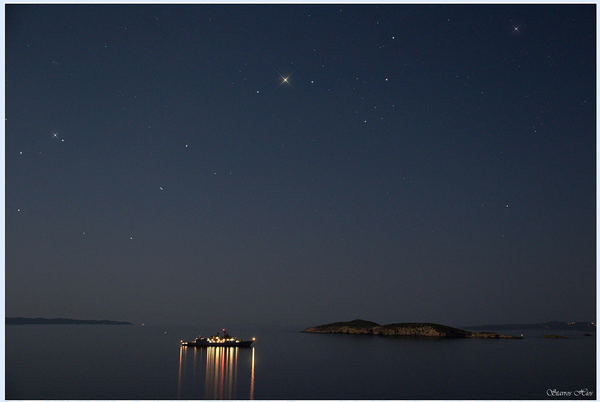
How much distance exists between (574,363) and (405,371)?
2058 centimetres

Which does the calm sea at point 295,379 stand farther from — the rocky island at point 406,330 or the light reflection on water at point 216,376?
the rocky island at point 406,330

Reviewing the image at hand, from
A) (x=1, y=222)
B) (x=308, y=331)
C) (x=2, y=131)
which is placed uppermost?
(x=2, y=131)

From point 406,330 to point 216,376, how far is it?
74.9m

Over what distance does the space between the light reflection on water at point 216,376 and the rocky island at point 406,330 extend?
58.8 meters

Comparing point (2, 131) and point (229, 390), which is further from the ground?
point (2, 131)

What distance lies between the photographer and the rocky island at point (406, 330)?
95.4 m

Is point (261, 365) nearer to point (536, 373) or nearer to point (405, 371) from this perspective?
point (405, 371)

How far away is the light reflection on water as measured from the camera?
25.5 meters

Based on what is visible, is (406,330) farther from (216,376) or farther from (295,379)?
(216,376)

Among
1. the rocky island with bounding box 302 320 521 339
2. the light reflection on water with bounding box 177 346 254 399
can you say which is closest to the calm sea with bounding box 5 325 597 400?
the light reflection on water with bounding box 177 346 254 399

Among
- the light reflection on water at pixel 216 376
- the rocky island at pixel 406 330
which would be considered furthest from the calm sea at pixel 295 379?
the rocky island at pixel 406 330

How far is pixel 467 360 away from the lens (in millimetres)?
44312

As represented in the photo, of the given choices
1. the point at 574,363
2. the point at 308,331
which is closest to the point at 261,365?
the point at 574,363

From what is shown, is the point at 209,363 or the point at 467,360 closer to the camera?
the point at 209,363
